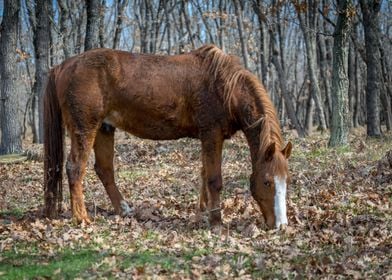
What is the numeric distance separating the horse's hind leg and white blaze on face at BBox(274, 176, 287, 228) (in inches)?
99.8

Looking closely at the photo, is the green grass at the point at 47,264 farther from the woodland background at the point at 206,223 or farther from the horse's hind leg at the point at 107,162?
the horse's hind leg at the point at 107,162

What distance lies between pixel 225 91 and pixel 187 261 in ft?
8.45

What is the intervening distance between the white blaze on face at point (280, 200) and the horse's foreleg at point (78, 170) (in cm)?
261

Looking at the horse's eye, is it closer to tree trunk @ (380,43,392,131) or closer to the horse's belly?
the horse's belly

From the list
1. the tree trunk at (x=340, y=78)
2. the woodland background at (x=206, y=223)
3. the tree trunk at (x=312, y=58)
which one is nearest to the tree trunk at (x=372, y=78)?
the woodland background at (x=206, y=223)

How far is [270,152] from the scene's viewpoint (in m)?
6.54

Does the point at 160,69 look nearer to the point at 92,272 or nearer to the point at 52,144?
the point at 52,144

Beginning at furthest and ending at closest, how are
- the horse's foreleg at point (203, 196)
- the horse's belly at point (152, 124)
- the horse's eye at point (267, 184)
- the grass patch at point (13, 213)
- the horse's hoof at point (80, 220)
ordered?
the grass patch at point (13, 213), the horse's foreleg at point (203, 196), the horse's belly at point (152, 124), the horse's hoof at point (80, 220), the horse's eye at point (267, 184)

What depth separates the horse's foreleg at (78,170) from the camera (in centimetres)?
732

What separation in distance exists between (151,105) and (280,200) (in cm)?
A: 228

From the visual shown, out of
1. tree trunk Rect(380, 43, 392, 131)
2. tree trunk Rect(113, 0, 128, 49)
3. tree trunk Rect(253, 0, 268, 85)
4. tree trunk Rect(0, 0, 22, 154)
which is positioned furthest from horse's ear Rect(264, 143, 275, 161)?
tree trunk Rect(113, 0, 128, 49)

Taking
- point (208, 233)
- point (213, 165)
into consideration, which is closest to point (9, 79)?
point (213, 165)

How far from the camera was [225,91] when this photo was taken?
23.4ft

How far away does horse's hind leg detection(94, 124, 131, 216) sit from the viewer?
8008 millimetres
